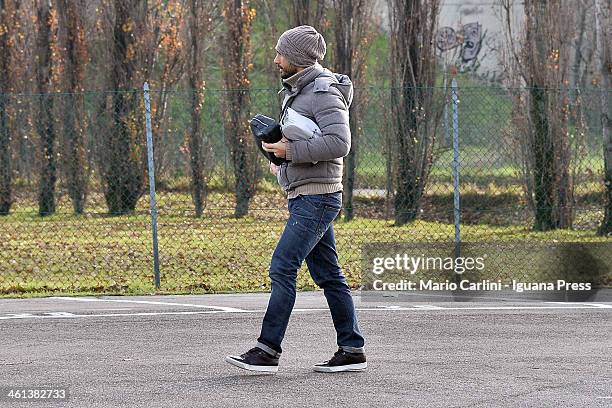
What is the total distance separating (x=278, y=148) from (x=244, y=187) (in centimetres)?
1121

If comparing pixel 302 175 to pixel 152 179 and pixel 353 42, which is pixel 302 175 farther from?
pixel 353 42

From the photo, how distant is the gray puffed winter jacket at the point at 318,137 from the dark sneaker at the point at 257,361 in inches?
37.7

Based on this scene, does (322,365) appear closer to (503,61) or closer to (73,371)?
(73,371)

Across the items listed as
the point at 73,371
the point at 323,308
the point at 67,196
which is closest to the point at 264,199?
the point at 67,196

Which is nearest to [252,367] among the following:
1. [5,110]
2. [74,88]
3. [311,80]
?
[311,80]

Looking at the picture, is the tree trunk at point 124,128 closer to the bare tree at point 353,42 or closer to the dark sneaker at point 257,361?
the bare tree at point 353,42

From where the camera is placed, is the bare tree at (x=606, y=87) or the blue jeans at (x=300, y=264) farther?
the bare tree at (x=606, y=87)

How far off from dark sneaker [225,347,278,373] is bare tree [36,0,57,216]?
36.7ft

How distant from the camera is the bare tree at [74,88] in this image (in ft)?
71.8

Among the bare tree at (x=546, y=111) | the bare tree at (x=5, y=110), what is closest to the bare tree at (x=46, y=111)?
the bare tree at (x=5, y=110)

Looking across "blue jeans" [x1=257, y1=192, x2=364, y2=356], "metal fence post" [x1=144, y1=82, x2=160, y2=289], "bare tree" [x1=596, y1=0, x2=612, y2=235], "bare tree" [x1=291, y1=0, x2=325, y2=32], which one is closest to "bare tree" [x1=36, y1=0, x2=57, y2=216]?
"bare tree" [x1=291, y1=0, x2=325, y2=32]

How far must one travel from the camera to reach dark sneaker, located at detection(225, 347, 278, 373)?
7.86 meters

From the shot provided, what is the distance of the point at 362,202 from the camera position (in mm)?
18531

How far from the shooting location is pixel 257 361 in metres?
7.87
